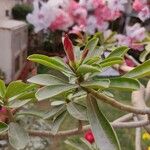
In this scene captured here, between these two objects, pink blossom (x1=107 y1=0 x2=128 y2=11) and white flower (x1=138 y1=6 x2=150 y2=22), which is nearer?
pink blossom (x1=107 y1=0 x2=128 y2=11)

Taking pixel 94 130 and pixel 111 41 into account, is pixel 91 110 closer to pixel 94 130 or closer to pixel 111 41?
pixel 94 130

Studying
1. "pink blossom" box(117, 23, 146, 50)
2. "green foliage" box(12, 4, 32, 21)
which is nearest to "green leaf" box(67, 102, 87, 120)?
"pink blossom" box(117, 23, 146, 50)

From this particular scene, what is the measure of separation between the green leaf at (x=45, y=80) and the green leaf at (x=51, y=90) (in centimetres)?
1

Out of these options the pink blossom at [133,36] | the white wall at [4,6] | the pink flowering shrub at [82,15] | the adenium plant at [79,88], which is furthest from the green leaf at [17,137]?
the white wall at [4,6]

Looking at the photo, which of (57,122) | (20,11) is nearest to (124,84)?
(57,122)

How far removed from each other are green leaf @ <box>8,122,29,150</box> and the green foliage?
7.75 m

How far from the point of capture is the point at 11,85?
66 cm

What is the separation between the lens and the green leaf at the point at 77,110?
0.65 metres

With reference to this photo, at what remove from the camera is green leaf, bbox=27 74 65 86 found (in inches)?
23.1

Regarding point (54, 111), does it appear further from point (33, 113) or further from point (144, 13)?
point (144, 13)

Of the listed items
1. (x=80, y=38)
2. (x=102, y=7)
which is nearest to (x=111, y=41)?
(x=80, y=38)

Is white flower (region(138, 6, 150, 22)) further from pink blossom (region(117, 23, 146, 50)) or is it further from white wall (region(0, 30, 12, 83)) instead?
A: white wall (region(0, 30, 12, 83))

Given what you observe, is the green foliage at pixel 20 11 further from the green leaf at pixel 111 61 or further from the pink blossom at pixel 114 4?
the green leaf at pixel 111 61

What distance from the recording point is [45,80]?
594 mm
